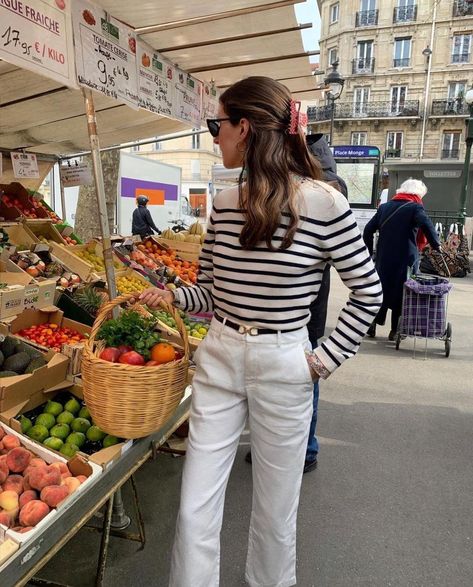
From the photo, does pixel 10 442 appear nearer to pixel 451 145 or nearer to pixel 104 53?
pixel 104 53

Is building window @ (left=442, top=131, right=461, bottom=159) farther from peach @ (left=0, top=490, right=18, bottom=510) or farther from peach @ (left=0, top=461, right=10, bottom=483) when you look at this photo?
peach @ (left=0, top=490, right=18, bottom=510)

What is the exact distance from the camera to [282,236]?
5.32 ft

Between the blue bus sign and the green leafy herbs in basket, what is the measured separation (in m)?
13.3

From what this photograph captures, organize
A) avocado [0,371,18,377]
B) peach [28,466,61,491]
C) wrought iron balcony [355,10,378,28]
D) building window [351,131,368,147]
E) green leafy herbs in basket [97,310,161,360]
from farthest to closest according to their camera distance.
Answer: building window [351,131,368,147]
wrought iron balcony [355,10,378,28]
avocado [0,371,18,377]
green leafy herbs in basket [97,310,161,360]
peach [28,466,61,491]

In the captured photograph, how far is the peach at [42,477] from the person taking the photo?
1840mm

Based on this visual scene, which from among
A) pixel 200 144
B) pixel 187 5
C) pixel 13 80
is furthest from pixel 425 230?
pixel 200 144

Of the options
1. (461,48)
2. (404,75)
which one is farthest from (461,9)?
(404,75)

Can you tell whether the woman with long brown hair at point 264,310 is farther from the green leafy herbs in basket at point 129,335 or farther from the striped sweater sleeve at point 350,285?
the green leafy herbs in basket at point 129,335

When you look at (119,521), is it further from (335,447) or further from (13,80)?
(13,80)

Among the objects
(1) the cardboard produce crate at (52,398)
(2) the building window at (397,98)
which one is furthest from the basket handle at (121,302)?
(2) the building window at (397,98)

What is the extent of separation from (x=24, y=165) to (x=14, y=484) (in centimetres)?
439

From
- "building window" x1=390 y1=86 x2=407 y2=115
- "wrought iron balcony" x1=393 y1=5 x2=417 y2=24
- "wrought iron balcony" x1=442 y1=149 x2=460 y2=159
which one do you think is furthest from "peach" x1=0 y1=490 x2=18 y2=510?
"wrought iron balcony" x1=393 y1=5 x2=417 y2=24

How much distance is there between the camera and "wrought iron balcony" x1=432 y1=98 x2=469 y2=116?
36.5 meters

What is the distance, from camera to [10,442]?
2094 mm
